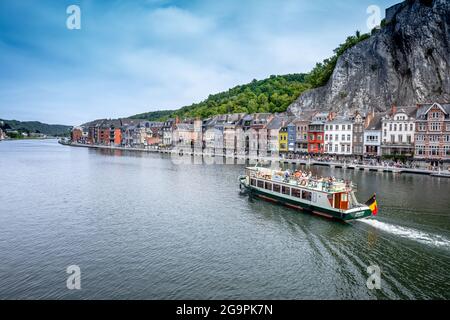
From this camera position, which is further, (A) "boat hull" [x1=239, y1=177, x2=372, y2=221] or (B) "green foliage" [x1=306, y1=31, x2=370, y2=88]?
(B) "green foliage" [x1=306, y1=31, x2=370, y2=88]

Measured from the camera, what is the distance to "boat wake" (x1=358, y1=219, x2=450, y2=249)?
26000mm

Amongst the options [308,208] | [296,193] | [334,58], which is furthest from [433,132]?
[334,58]

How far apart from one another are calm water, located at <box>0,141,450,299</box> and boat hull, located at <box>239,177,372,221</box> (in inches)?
35.1

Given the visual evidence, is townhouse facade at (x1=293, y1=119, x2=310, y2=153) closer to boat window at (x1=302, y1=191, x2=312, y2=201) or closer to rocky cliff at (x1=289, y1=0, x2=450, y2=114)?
rocky cliff at (x1=289, y1=0, x2=450, y2=114)

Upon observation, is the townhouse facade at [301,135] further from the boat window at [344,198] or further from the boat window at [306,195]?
the boat window at [344,198]

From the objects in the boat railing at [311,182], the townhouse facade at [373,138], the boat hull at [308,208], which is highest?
the townhouse facade at [373,138]

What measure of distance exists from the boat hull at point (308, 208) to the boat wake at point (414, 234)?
117 cm

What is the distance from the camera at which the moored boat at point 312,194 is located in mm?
32031

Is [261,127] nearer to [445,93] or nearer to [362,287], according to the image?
[445,93]

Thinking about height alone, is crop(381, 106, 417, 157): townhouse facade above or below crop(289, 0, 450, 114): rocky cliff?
below

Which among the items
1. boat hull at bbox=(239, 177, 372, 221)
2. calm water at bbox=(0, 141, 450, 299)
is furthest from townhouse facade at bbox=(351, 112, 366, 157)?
boat hull at bbox=(239, 177, 372, 221)

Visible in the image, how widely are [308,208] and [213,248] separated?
13715 mm

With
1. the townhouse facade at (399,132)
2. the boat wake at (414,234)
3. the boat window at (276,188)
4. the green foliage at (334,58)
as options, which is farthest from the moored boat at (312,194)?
the green foliage at (334,58)

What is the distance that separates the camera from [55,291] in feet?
63.8
